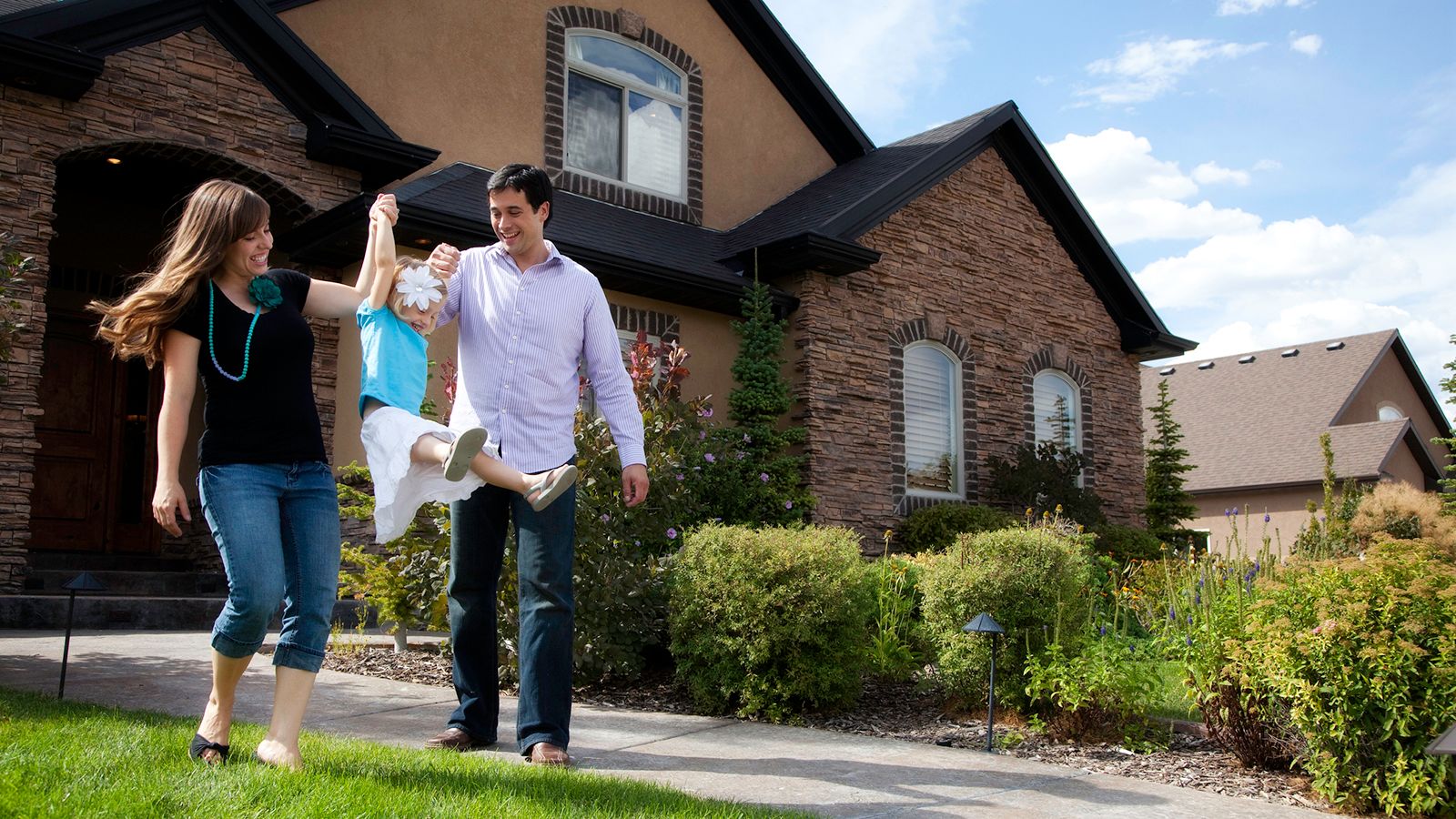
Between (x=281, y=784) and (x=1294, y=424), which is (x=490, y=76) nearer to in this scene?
(x=281, y=784)

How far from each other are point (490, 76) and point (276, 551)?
8889mm

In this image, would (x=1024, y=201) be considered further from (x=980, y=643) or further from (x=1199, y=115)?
(x=980, y=643)

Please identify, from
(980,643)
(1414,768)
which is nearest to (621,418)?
(980,643)

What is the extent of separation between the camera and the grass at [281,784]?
9.29ft

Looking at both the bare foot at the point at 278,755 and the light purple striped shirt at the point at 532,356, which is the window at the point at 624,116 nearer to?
the light purple striped shirt at the point at 532,356

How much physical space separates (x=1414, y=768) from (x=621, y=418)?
9.75 feet

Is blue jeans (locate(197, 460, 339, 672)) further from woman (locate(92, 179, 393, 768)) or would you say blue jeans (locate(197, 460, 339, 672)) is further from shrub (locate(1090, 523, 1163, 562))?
shrub (locate(1090, 523, 1163, 562))

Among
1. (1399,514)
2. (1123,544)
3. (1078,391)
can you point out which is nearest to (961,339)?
(1078,391)

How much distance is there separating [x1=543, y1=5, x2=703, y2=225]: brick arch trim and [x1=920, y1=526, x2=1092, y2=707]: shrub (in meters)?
7.23

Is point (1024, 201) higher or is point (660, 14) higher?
point (660, 14)

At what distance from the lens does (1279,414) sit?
2694cm

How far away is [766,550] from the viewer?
5594 mm

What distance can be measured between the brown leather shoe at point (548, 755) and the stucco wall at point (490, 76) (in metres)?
7.97

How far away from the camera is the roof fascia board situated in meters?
13.7
